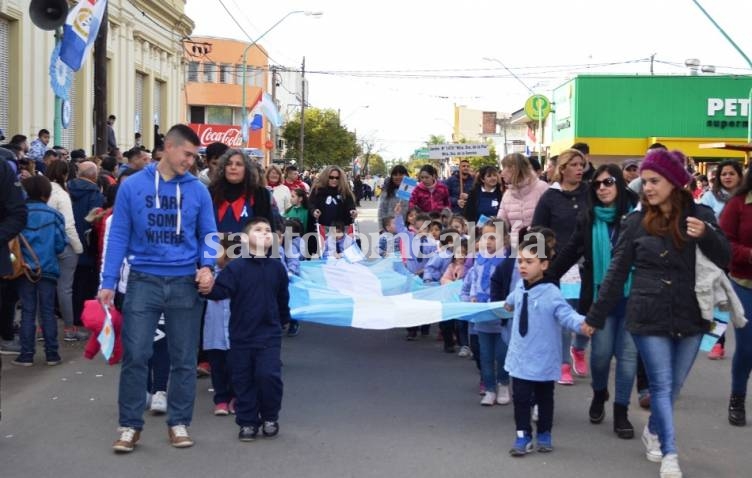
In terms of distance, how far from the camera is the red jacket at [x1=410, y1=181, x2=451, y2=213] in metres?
15.3

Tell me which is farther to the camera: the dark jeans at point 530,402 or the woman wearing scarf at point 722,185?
the woman wearing scarf at point 722,185

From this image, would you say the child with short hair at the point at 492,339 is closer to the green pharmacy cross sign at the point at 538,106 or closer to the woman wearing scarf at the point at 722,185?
the woman wearing scarf at the point at 722,185

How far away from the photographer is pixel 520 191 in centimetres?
970

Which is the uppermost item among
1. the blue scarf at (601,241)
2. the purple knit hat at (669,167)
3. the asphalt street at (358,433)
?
the purple knit hat at (669,167)

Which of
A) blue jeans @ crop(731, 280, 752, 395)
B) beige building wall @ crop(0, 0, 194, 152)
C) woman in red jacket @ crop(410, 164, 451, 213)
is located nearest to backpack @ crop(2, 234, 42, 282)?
blue jeans @ crop(731, 280, 752, 395)

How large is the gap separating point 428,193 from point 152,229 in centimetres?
926

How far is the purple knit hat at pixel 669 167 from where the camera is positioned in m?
6.00

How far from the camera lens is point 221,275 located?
22.4ft

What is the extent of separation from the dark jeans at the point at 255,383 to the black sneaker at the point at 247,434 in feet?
0.09

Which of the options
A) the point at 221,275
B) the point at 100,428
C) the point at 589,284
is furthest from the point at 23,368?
the point at 589,284

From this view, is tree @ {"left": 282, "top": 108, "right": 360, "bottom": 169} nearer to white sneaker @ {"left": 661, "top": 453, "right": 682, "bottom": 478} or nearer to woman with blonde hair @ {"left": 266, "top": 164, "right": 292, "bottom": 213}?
woman with blonde hair @ {"left": 266, "top": 164, "right": 292, "bottom": 213}

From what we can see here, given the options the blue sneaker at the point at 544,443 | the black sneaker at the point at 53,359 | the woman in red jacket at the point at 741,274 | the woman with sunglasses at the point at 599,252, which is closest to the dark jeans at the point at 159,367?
the black sneaker at the point at 53,359

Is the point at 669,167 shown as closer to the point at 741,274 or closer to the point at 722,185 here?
the point at 741,274

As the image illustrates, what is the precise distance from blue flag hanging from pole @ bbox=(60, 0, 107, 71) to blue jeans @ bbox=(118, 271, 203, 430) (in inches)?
411
